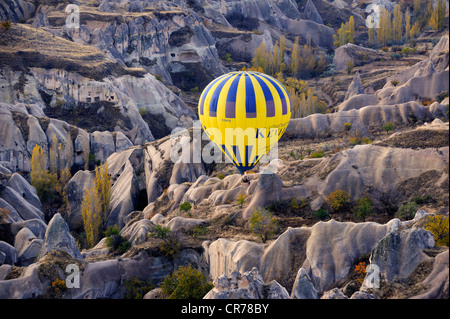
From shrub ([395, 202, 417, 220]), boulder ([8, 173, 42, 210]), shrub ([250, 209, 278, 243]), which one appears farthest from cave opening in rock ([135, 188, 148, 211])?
shrub ([395, 202, 417, 220])

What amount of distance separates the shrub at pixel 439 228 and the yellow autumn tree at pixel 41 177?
117 ft

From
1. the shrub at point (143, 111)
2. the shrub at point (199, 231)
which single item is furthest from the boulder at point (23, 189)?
the shrub at point (143, 111)

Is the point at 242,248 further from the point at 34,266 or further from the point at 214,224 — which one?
the point at 34,266

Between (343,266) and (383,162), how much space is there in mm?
9254

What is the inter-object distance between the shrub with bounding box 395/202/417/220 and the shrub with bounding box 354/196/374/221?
4.54 ft

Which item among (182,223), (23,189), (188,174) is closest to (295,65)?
(188,174)

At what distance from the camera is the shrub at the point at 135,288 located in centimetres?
2989

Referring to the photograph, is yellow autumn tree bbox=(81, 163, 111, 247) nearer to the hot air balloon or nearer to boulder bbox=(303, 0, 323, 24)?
the hot air balloon

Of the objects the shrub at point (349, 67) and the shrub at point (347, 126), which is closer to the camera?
the shrub at point (347, 126)

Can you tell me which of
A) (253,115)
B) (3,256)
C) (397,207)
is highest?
(253,115)

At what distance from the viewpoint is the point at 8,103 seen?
6359cm

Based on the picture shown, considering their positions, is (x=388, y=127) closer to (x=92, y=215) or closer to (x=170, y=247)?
(x=170, y=247)

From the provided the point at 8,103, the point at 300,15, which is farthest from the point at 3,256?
the point at 300,15

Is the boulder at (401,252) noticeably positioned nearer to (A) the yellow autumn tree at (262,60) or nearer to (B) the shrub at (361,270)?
(B) the shrub at (361,270)
